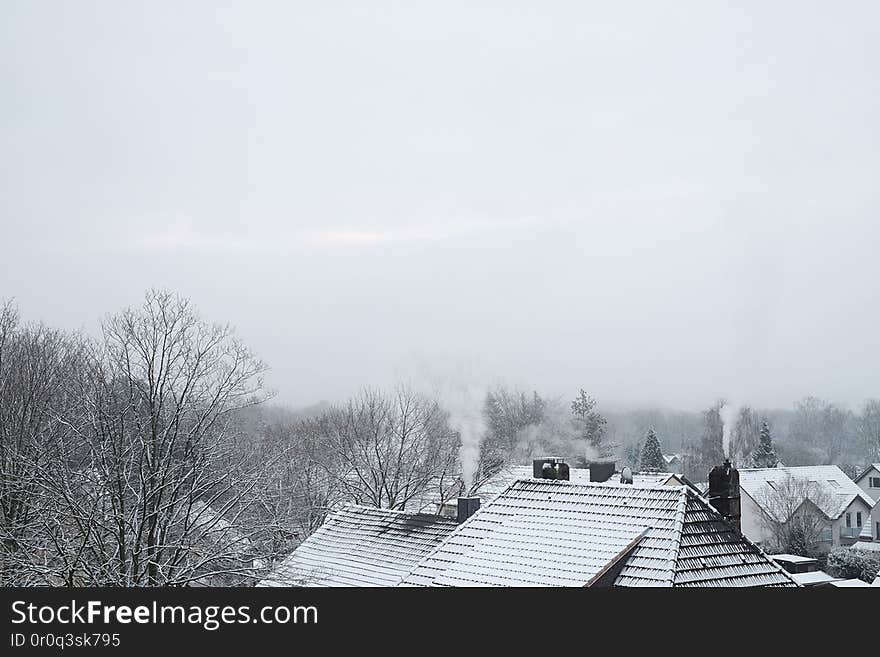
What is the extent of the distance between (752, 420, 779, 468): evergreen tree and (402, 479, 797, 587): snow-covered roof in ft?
149

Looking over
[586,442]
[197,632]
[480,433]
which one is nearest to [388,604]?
[197,632]

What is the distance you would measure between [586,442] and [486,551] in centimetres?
5395

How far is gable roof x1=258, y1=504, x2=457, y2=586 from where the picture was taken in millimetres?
19281

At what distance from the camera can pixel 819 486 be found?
4675 centimetres

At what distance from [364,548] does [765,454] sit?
149 ft

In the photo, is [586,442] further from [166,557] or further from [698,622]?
[698,622]

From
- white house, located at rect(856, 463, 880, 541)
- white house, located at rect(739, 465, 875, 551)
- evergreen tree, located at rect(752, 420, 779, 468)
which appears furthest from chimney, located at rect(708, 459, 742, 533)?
evergreen tree, located at rect(752, 420, 779, 468)

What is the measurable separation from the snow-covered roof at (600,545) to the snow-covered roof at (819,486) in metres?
28.7

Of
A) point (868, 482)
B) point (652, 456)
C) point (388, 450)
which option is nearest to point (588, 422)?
point (652, 456)

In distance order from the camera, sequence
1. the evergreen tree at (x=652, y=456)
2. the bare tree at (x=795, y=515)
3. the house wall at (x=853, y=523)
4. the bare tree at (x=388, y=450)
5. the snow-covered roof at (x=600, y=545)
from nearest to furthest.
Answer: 1. the snow-covered roof at (x=600, y=545)
2. the bare tree at (x=388, y=450)
3. the bare tree at (x=795, y=515)
4. the house wall at (x=853, y=523)
5. the evergreen tree at (x=652, y=456)

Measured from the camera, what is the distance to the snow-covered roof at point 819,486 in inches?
1752

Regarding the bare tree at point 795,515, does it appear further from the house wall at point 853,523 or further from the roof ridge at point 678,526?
the roof ridge at point 678,526

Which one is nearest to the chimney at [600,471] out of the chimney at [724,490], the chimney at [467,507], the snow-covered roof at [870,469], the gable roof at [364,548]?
the chimney at [467,507]

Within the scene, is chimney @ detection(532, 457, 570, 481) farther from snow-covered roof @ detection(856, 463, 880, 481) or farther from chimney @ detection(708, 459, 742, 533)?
snow-covered roof @ detection(856, 463, 880, 481)
